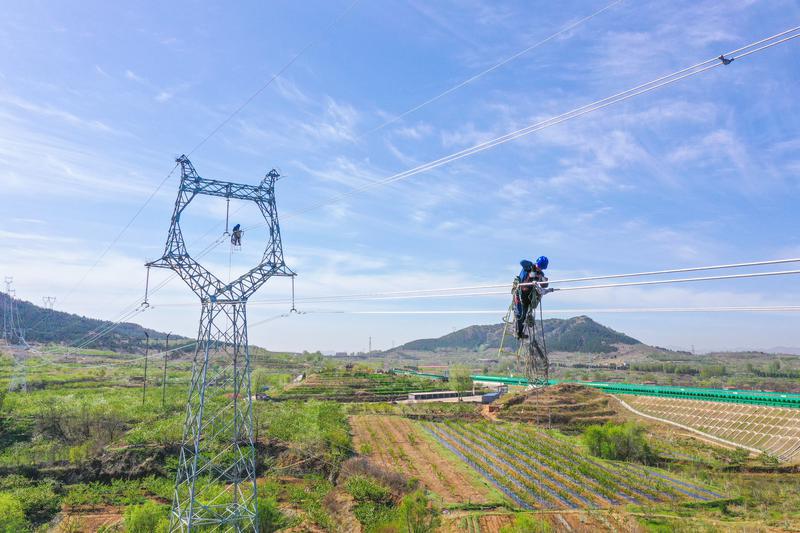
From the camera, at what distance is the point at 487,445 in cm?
4503

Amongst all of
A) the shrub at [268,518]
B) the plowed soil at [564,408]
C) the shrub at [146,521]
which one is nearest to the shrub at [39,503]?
the shrub at [146,521]

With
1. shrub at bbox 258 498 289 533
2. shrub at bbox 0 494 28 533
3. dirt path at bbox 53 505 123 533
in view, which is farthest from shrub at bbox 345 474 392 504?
shrub at bbox 0 494 28 533

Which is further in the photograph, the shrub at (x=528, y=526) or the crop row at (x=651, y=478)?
the crop row at (x=651, y=478)

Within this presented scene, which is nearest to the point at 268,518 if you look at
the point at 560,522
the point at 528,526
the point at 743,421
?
the point at 528,526

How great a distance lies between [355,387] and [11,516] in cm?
6522

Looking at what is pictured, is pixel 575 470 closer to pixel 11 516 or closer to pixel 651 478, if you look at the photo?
pixel 651 478

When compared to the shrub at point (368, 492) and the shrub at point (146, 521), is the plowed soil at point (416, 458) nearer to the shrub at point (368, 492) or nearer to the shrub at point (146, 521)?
the shrub at point (368, 492)

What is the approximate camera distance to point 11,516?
2339cm

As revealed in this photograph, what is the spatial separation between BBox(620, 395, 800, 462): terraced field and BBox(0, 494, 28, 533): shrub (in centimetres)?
5795

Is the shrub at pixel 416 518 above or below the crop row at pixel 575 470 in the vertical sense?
above

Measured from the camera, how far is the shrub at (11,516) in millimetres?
22019

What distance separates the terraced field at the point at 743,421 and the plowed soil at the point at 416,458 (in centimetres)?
3267

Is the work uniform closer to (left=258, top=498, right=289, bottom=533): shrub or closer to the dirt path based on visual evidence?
(left=258, top=498, right=289, bottom=533): shrub

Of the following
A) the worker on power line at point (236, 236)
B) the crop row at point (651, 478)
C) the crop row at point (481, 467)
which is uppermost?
the worker on power line at point (236, 236)
